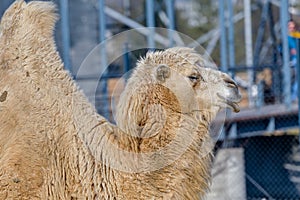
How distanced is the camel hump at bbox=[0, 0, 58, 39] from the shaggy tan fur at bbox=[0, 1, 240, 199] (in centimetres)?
3

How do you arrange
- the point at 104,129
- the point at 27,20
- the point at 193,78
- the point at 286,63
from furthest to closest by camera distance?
the point at 286,63, the point at 27,20, the point at 193,78, the point at 104,129

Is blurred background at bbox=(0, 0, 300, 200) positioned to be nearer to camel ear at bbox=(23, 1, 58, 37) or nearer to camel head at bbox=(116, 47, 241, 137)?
camel ear at bbox=(23, 1, 58, 37)

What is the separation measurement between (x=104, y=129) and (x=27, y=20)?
35.5 inches

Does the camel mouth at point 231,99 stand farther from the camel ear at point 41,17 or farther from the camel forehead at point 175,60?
the camel ear at point 41,17

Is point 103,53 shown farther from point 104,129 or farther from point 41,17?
point 104,129

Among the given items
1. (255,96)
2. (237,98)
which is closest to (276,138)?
(255,96)

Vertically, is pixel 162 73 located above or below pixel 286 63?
below

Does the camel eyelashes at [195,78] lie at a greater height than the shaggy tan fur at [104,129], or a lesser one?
greater

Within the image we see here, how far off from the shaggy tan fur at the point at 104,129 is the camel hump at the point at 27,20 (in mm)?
28

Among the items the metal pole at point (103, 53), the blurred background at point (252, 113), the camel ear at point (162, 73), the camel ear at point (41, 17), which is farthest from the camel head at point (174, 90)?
the metal pole at point (103, 53)

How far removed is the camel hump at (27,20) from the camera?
14.2 feet

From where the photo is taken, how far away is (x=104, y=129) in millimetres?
3951

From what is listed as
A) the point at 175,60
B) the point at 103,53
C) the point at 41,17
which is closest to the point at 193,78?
the point at 175,60

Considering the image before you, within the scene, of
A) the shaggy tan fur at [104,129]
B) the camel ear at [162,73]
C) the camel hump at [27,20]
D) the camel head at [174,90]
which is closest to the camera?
the shaggy tan fur at [104,129]
